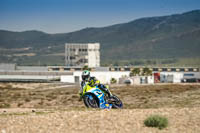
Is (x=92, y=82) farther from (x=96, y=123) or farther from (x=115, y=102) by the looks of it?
(x=96, y=123)

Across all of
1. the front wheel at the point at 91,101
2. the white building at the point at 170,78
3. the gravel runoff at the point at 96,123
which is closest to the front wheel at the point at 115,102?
the front wheel at the point at 91,101

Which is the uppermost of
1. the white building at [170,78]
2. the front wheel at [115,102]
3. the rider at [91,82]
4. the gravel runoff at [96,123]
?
the white building at [170,78]

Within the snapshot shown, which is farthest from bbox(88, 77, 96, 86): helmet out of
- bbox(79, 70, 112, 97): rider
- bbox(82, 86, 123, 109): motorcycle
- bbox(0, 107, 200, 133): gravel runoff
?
bbox(0, 107, 200, 133): gravel runoff

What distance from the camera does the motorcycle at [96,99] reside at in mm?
23516

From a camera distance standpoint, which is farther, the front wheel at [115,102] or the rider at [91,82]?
the front wheel at [115,102]

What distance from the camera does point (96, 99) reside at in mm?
23766

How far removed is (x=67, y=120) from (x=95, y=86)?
6231 mm

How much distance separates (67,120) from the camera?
17469 mm

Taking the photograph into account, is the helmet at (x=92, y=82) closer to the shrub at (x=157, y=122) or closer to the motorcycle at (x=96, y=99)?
the motorcycle at (x=96, y=99)

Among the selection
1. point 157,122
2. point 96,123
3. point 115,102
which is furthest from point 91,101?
point 157,122

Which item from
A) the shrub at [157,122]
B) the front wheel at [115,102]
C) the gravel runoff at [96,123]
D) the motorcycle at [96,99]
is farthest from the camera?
the front wheel at [115,102]

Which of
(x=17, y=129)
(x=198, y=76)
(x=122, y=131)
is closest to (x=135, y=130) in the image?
(x=122, y=131)

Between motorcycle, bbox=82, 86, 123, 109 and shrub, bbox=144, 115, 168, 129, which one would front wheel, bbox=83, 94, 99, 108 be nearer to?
motorcycle, bbox=82, 86, 123, 109

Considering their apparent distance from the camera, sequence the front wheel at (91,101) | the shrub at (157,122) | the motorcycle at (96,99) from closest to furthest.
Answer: the shrub at (157,122), the motorcycle at (96,99), the front wheel at (91,101)
